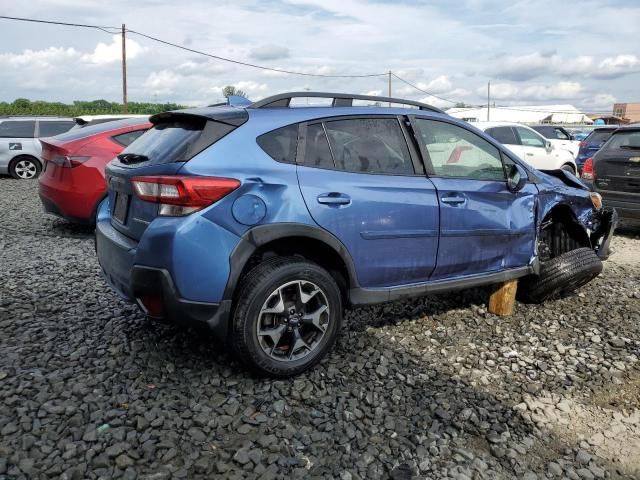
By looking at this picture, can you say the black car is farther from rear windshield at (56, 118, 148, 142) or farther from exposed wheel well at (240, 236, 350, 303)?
rear windshield at (56, 118, 148, 142)

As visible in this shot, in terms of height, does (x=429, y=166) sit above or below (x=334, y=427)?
above

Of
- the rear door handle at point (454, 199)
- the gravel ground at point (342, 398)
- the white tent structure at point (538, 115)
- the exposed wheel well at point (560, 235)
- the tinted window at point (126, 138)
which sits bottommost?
the gravel ground at point (342, 398)

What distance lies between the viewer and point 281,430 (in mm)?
2875

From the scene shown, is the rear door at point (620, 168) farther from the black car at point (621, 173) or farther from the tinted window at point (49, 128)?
the tinted window at point (49, 128)

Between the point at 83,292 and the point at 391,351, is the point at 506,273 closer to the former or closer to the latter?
the point at 391,351

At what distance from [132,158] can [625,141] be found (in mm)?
6961

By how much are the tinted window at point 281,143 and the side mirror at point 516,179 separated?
1.86m

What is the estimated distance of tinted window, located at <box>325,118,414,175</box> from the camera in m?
3.54

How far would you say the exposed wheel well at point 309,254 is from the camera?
3.27 m

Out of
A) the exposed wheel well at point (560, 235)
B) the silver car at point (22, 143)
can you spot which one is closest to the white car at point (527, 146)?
the exposed wheel well at point (560, 235)

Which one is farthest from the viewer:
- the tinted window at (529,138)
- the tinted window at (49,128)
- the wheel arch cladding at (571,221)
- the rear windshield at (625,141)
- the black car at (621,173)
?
the tinted window at (49,128)

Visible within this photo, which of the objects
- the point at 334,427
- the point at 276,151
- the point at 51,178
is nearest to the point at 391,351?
the point at 334,427

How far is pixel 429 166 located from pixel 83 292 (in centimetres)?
319

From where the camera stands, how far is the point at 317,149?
135 inches
